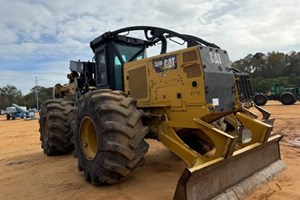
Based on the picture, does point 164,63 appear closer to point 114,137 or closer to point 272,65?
point 114,137

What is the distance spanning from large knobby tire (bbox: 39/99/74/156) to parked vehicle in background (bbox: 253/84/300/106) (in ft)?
76.6

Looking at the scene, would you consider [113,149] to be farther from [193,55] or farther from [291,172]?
[291,172]

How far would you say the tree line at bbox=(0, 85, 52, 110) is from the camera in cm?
8294

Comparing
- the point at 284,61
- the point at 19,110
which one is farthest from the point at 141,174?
the point at 284,61

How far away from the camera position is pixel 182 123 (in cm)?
511

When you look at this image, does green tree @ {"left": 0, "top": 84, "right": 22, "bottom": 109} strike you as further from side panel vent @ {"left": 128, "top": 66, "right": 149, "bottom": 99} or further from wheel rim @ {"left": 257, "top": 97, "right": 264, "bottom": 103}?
side panel vent @ {"left": 128, "top": 66, "right": 149, "bottom": 99}

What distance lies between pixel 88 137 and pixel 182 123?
1.74 metres

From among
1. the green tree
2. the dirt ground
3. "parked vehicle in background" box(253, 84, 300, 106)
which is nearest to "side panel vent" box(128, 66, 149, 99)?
the dirt ground

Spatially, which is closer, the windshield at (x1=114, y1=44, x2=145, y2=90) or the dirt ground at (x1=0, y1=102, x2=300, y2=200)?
the dirt ground at (x1=0, y1=102, x2=300, y2=200)

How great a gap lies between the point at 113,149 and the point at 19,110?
37.9 meters

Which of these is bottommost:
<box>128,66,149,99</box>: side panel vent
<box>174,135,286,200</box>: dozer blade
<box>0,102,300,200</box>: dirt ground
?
<box>0,102,300,200</box>: dirt ground

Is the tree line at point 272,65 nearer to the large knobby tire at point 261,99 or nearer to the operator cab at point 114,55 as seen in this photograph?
the large knobby tire at point 261,99

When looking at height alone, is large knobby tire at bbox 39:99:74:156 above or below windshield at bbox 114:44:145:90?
below

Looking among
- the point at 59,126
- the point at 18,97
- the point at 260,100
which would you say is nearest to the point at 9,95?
the point at 18,97
